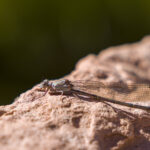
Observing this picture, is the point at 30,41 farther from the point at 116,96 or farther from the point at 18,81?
the point at 116,96

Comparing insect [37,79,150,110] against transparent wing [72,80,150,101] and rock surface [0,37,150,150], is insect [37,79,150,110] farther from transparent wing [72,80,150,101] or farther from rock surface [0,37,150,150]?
rock surface [0,37,150,150]

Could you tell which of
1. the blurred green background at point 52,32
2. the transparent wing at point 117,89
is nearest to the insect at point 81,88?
the transparent wing at point 117,89

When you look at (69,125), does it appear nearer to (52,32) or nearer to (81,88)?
(81,88)

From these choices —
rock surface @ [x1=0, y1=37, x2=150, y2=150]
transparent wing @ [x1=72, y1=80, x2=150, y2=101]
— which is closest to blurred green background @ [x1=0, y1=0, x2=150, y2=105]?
transparent wing @ [x1=72, y1=80, x2=150, y2=101]

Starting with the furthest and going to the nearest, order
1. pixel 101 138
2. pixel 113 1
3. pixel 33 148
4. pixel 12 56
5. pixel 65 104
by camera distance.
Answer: pixel 113 1
pixel 12 56
pixel 65 104
pixel 101 138
pixel 33 148

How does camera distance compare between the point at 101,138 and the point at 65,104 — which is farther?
the point at 65,104

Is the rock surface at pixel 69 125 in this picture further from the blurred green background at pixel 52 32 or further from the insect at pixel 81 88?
the blurred green background at pixel 52 32

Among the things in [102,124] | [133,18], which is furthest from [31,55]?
[102,124]
